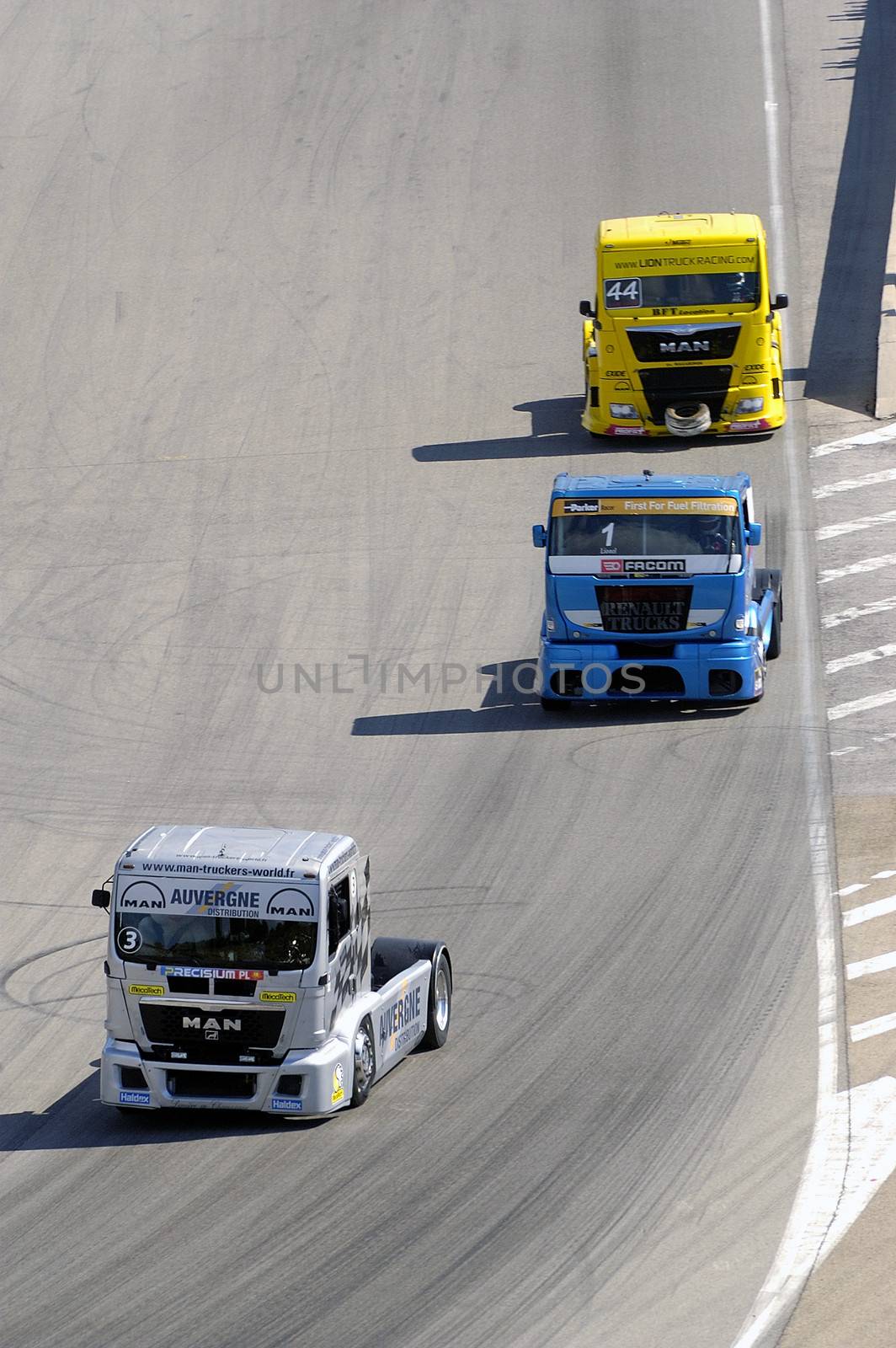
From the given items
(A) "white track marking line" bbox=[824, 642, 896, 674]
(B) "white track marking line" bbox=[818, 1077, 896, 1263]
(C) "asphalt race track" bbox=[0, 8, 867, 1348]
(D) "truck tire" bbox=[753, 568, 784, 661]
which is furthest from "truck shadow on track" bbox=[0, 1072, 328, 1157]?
(A) "white track marking line" bbox=[824, 642, 896, 674]

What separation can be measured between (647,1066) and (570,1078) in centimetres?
56

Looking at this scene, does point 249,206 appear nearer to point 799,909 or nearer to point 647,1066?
→ point 799,909

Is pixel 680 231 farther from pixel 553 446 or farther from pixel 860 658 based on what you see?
pixel 860 658

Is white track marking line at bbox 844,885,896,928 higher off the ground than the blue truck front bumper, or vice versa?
white track marking line at bbox 844,885,896,928

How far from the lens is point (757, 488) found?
96.1ft

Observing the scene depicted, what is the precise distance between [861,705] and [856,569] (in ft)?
14.5

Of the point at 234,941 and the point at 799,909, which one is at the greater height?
the point at 234,941

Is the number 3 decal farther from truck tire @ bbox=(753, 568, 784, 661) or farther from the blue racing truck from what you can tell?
truck tire @ bbox=(753, 568, 784, 661)

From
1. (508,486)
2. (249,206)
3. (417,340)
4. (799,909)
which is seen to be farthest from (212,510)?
(799,909)

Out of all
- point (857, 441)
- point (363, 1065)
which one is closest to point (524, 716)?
point (363, 1065)

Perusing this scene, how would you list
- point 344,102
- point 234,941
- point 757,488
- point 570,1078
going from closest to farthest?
point 234,941
point 570,1078
point 757,488
point 344,102

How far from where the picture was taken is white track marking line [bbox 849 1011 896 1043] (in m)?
14.9

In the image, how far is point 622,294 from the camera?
29953 millimetres

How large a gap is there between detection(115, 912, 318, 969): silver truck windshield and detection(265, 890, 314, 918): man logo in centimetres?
6
